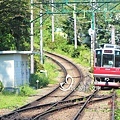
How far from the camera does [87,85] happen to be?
28875mm

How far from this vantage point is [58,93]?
82.0 ft

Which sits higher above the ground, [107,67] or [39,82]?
[107,67]

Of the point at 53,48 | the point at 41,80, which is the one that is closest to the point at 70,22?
the point at 53,48

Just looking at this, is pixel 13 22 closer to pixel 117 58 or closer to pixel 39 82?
pixel 39 82

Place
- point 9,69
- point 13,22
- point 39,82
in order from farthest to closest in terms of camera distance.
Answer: point 39,82
point 13,22
point 9,69

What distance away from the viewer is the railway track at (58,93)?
14.7m

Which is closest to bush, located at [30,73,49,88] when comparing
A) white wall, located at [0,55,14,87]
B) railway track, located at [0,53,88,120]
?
railway track, located at [0,53,88,120]

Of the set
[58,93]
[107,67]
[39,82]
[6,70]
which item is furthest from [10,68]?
[107,67]

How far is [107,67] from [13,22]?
672 centimetres

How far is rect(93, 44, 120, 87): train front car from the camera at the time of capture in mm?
26812

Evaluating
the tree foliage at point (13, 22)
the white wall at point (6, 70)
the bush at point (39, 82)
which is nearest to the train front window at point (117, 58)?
the bush at point (39, 82)

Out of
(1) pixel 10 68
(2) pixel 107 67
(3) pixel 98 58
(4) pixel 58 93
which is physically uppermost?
(3) pixel 98 58

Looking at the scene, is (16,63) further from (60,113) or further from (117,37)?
(117,37)

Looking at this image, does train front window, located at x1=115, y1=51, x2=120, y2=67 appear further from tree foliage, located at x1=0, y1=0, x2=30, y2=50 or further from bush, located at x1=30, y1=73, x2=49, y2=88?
tree foliage, located at x1=0, y1=0, x2=30, y2=50
